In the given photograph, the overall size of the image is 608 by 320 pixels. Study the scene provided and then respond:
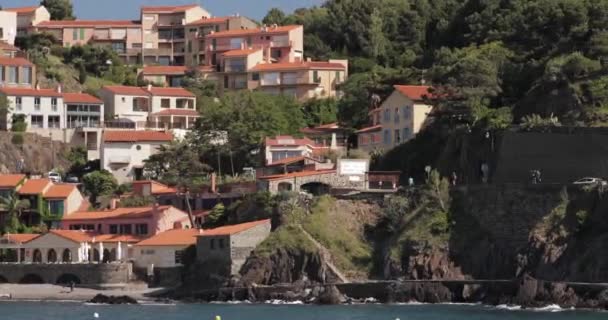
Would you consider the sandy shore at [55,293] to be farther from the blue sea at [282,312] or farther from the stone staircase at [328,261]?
the stone staircase at [328,261]

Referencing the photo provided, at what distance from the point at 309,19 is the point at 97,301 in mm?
57043

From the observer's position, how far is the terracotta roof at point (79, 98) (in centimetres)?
11744

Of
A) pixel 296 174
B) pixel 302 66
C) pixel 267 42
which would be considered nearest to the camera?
pixel 296 174

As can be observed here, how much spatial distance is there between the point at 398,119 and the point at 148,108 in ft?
78.8

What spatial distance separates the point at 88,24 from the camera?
138 m

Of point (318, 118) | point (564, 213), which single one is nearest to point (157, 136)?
point (318, 118)

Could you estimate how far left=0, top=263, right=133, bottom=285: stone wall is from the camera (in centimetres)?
9344

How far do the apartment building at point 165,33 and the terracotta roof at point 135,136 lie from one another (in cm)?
2458

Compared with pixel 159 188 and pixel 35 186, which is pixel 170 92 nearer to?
pixel 159 188

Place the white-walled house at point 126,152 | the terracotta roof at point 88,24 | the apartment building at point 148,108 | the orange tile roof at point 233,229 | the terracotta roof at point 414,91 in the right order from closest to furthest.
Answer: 1. the orange tile roof at point 233,229
2. the terracotta roof at point 414,91
3. the white-walled house at point 126,152
4. the apartment building at point 148,108
5. the terracotta roof at point 88,24

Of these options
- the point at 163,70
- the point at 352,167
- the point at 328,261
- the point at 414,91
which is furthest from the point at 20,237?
the point at 163,70

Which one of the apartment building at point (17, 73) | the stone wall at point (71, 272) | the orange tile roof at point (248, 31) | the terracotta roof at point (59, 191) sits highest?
the orange tile roof at point (248, 31)

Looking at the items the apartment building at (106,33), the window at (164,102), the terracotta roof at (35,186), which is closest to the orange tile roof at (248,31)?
the apartment building at (106,33)

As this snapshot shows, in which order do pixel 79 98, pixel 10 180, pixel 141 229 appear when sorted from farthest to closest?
pixel 79 98
pixel 10 180
pixel 141 229
